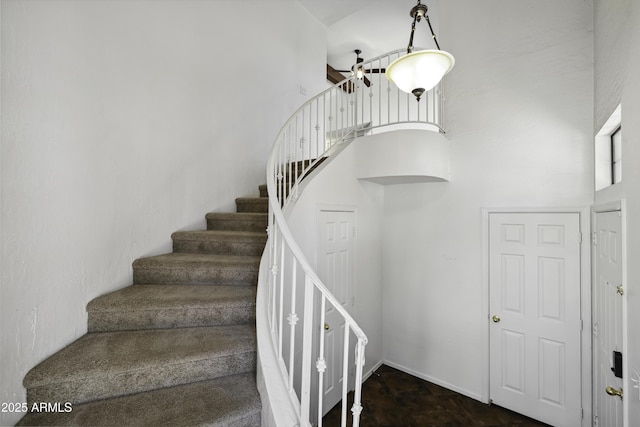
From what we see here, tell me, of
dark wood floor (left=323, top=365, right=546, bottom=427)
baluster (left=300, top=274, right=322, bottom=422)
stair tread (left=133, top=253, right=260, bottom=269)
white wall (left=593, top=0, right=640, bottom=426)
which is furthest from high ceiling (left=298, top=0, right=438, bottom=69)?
dark wood floor (left=323, top=365, right=546, bottom=427)

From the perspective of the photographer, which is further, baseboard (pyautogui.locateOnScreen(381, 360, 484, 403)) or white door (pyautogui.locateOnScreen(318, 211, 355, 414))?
baseboard (pyautogui.locateOnScreen(381, 360, 484, 403))

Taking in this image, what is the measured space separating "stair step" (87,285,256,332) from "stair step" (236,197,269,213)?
1494 mm

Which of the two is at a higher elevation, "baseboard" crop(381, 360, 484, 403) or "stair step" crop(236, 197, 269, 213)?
"stair step" crop(236, 197, 269, 213)

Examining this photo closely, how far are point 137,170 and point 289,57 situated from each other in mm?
3254

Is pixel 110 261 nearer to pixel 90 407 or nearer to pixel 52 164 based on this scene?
pixel 52 164

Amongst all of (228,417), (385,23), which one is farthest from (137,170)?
(385,23)

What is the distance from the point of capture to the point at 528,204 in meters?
2.91

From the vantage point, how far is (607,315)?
2.09 m

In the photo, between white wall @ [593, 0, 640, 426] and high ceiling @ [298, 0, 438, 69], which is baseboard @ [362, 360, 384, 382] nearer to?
white wall @ [593, 0, 640, 426]

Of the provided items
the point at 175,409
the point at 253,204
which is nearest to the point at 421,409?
the point at 175,409

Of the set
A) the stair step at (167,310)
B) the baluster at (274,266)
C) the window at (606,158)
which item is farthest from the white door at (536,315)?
the stair step at (167,310)

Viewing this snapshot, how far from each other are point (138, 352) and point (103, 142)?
1.43 meters

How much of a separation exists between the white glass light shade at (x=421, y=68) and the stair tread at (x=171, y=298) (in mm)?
1760

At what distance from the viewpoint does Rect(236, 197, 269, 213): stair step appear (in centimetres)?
332
